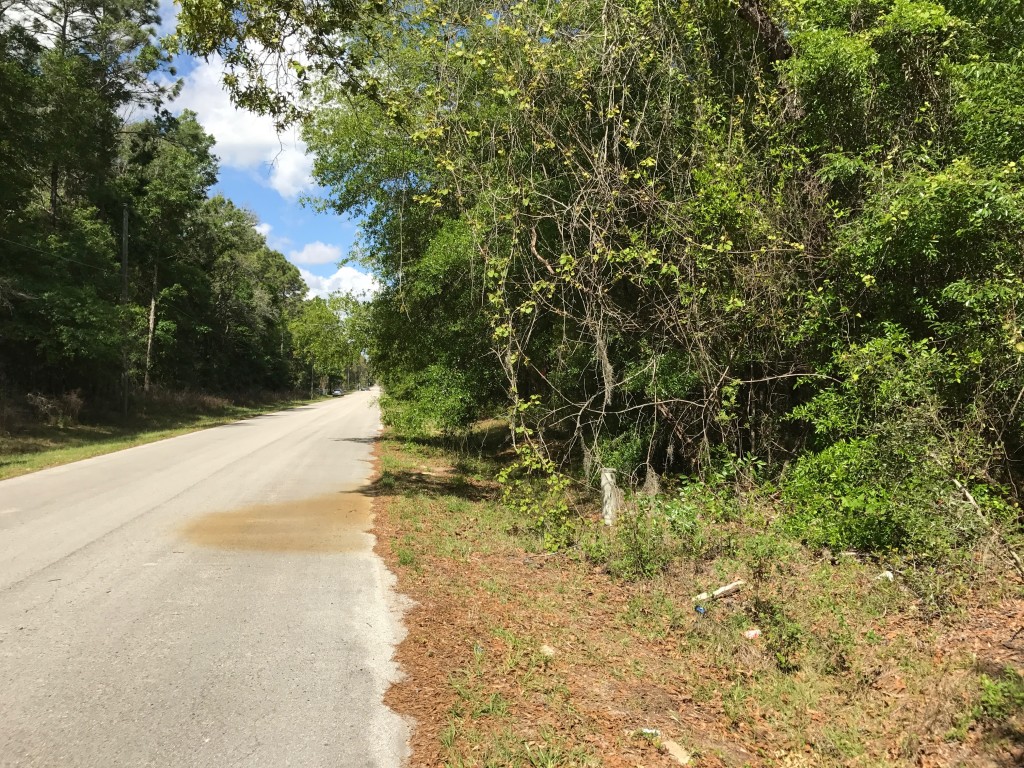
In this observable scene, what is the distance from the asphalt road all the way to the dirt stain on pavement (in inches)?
1.4

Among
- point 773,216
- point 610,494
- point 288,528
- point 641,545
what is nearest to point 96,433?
point 288,528

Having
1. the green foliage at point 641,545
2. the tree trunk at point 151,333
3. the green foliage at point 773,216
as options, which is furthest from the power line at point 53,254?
the green foliage at point 641,545

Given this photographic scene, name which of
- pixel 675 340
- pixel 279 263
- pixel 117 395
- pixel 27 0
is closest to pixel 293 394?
pixel 279 263

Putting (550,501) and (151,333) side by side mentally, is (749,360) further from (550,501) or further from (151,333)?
(151,333)

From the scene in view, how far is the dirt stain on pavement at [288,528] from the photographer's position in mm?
7621

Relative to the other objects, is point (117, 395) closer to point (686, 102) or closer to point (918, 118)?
point (686, 102)

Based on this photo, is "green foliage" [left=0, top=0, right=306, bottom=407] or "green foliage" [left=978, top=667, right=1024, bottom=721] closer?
"green foliage" [left=978, top=667, right=1024, bottom=721]

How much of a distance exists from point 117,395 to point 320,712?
2847 cm

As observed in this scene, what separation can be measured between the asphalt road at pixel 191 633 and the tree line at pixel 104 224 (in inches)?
511

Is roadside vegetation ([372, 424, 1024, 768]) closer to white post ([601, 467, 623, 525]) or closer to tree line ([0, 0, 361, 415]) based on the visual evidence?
white post ([601, 467, 623, 525])

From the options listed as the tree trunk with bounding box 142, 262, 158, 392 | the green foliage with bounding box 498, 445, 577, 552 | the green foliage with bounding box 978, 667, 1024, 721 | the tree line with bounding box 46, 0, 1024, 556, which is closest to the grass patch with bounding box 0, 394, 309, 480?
the tree trunk with bounding box 142, 262, 158, 392

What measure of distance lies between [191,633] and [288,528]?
12.1 feet

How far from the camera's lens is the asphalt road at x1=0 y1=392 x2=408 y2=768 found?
11.3 ft

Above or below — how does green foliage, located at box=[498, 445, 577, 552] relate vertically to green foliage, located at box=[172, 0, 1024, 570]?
below
